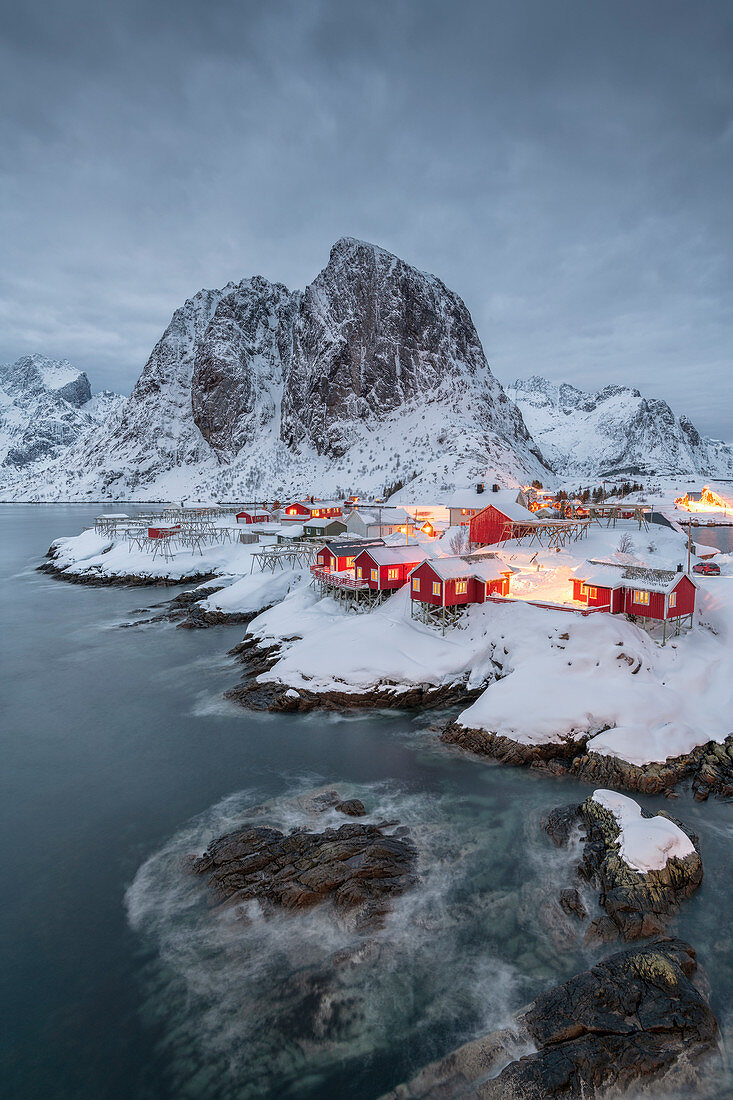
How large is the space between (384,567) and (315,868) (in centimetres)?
2499

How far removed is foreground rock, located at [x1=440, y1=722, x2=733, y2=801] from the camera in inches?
786

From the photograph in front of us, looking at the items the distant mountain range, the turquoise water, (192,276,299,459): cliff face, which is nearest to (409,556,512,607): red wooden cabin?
the turquoise water

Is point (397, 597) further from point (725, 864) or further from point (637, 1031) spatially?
point (637, 1031)

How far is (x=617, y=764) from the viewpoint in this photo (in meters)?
20.8

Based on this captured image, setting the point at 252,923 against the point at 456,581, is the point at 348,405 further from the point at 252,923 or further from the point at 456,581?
the point at 252,923

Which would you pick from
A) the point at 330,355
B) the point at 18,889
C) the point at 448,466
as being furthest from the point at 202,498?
the point at 18,889

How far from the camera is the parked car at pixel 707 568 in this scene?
41691 mm

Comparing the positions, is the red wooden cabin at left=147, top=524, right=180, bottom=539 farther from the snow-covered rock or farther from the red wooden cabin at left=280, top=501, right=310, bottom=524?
the snow-covered rock

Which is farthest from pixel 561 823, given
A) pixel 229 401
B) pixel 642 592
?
pixel 229 401

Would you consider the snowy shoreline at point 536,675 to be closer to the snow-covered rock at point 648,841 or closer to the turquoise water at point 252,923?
the turquoise water at point 252,923

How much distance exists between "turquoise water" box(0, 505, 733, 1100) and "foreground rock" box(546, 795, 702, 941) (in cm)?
52

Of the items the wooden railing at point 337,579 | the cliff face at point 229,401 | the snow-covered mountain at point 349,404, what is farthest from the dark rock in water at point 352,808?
the cliff face at point 229,401

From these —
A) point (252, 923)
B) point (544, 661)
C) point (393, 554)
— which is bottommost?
point (252, 923)

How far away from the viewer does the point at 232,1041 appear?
36.1ft
